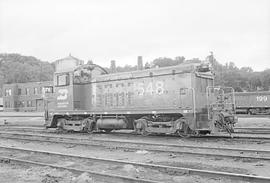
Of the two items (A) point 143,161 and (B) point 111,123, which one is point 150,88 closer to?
(B) point 111,123

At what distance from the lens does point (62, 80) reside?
18.5 metres

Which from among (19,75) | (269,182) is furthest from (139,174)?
(19,75)

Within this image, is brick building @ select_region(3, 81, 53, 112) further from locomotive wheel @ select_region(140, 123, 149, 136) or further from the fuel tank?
locomotive wheel @ select_region(140, 123, 149, 136)

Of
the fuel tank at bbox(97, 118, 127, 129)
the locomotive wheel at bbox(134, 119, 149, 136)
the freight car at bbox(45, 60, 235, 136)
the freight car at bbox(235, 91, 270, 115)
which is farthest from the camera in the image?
the freight car at bbox(235, 91, 270, 115)

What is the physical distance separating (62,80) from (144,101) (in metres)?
5.47

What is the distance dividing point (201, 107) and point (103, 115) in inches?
210

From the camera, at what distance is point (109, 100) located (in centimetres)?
1720

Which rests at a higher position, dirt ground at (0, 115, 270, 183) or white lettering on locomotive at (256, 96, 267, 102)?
white lettering on locomotive at (256, 96, 267, 102)

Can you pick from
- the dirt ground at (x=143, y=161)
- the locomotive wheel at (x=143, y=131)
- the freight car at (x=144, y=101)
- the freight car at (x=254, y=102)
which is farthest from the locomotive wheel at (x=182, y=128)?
the freight car at (x=254, y=102)

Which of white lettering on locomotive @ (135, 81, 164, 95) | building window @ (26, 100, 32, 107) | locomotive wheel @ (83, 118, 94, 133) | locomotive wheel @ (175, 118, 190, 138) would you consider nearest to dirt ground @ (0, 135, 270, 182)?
locomotive wheel @ (175, 118, 190, 138)

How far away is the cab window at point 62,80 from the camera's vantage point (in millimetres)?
18219

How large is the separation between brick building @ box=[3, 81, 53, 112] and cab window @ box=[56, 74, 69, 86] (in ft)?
174

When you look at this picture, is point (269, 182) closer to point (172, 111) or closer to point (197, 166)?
point (197, 166)

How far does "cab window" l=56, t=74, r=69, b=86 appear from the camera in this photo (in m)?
18.2
